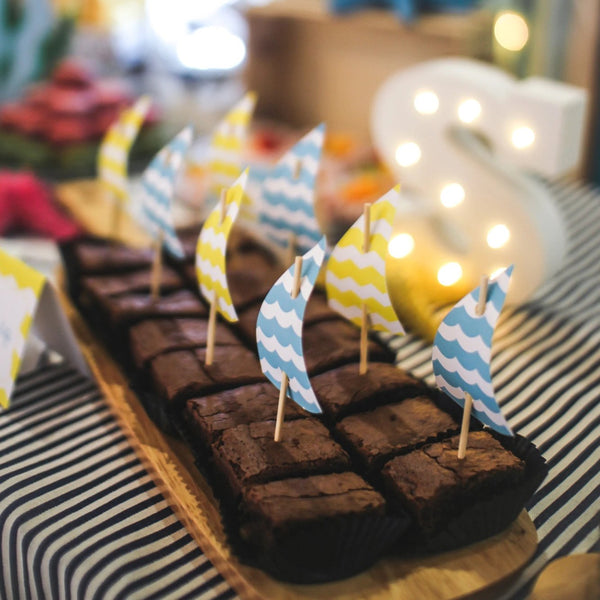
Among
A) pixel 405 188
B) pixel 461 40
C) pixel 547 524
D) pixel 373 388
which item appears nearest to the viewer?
pixel 547 524

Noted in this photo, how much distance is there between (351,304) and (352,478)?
40cm

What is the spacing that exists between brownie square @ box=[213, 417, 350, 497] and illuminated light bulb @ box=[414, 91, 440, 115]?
3.35ft

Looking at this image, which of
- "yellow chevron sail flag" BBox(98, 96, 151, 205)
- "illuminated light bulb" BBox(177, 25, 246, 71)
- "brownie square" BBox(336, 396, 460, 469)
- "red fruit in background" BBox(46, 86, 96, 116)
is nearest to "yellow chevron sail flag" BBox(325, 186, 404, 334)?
"brownie square" BBox(336, 396, 460, 469)

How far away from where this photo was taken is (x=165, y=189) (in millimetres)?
1696

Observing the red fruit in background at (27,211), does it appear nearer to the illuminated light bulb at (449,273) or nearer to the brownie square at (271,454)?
the illuminated light bulb at (449,273)

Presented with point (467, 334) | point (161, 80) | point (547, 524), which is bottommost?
point (161, 80)

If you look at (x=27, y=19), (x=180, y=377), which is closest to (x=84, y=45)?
(x=27, y=19)

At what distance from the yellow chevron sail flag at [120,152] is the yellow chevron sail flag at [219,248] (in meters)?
0.59

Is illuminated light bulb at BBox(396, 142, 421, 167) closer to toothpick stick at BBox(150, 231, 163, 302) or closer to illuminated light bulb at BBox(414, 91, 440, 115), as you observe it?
illuminated light bulb at BBox(414, 91, 440, 115)

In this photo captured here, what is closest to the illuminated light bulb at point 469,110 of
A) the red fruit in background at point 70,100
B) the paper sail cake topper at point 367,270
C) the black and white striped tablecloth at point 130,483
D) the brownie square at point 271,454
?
the black and white striped tablecloth at point 130,483

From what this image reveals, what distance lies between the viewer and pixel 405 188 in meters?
2.48

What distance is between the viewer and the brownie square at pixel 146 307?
165cm

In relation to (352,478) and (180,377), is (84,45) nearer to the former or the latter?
(180,377)

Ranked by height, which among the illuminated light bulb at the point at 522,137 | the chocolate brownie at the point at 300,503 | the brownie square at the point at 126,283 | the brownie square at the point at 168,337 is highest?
the illuminated light bulb at the point at 522,137
